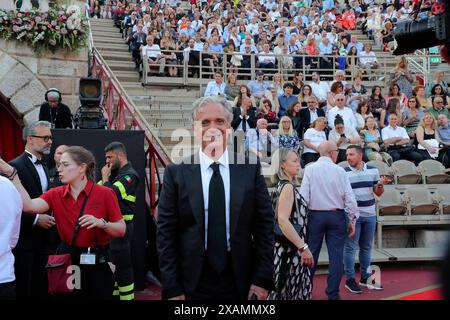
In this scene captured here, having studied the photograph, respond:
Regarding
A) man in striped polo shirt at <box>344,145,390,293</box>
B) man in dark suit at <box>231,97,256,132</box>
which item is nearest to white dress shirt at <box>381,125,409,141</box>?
man in dark suit at <box>231,97,256,132</box>

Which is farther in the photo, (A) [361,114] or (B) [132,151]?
(A) [361,114]

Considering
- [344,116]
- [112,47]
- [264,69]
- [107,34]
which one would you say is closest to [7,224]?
[344,116]

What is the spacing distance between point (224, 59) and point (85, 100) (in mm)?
6528

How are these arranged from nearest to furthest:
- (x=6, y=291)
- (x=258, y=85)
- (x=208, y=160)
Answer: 1. (x=208, y=160)
2. (x=6, y=291)
3. (x=258, y=85)

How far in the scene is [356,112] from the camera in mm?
11672

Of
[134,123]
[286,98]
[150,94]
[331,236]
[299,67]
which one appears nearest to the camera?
[331,236]

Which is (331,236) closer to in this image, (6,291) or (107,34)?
(6,291)

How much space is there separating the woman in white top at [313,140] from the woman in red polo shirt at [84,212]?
5.88 m

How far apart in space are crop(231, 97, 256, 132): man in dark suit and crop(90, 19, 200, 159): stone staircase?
91 cm

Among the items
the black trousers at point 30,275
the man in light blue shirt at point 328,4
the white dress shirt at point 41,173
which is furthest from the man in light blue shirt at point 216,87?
the man in light blue shirt at point 328,4

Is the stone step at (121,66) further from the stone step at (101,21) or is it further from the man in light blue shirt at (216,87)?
the stone step at (101,21)

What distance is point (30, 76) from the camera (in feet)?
33.2

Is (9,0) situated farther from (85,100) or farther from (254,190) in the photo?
(254,190)

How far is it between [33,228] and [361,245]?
3923 mm
